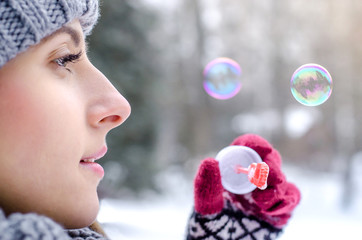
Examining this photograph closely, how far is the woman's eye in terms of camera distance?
2.68ft

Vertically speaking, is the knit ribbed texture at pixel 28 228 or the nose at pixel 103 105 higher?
the nose at pixel 103 105

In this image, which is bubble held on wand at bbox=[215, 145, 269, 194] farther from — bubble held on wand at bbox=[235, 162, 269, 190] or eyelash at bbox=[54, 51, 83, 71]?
eyelash at bbox=[54, 51, 83, 71]

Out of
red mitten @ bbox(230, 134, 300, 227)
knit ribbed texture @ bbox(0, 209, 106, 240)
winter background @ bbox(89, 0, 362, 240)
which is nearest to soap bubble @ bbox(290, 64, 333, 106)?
red mitten @ bbox(230, 134, 300, 227)

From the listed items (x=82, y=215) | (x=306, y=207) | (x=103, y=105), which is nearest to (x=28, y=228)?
(x=82, y=215)

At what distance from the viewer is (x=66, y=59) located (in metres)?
0.83

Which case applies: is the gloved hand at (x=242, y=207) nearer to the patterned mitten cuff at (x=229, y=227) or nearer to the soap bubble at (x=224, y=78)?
the patterned mitten cuff at (x=229, y=227)

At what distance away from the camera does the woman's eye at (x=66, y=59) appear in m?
0.82

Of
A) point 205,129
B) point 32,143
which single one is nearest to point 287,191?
point 32,143

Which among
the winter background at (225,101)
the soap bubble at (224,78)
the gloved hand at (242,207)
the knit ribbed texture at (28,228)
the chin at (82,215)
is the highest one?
the winter background at (225,101)

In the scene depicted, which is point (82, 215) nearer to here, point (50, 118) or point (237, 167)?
point (50, 118)

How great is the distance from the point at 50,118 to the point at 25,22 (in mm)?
176

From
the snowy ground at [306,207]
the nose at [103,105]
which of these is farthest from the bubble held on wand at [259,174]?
the snowy ground at [306,207]

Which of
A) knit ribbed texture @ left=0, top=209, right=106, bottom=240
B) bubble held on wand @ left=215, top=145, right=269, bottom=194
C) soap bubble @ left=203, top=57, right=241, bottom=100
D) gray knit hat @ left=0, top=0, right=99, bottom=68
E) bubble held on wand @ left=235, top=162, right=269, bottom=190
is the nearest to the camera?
knit ribbed texture @ left=0, top=209, right=106, bottom=240

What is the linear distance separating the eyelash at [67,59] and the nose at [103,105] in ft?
0.14
